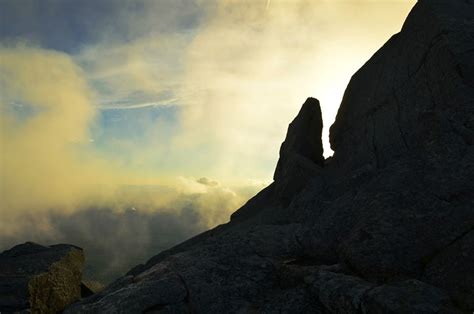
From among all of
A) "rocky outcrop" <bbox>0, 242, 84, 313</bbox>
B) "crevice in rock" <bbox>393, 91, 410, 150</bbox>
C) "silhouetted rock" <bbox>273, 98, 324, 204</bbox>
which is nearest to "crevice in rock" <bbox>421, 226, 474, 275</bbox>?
"crevice in rock" <bbox>393, 91, 410, 150</bbox>

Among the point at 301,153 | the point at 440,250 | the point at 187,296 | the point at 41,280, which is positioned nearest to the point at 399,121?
the point at 440,250

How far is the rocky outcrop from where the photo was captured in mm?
21547

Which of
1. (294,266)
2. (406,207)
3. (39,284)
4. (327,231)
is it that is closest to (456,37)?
(406,207)

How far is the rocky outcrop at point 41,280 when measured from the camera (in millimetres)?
21547

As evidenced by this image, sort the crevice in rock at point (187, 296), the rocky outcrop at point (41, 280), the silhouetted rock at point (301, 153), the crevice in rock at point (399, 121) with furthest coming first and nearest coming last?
the silhouetted rock at point (301, 153) → the crevice in rock at point (399, 121) → the rocky outcrop at point (41, 280) → the crevice in rock at point (187, 296)

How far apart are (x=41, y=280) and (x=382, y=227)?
62.9 ft

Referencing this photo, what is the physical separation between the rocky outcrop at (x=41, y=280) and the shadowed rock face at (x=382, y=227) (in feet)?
8.52

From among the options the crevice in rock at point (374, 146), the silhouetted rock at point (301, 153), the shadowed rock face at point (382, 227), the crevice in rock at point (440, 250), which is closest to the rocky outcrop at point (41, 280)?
the shadowed rock face at point (382, 227)

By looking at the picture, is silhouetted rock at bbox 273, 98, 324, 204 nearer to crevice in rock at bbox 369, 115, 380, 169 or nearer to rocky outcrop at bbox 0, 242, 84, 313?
crevice in rock at bbox 369, 115, 380, 169

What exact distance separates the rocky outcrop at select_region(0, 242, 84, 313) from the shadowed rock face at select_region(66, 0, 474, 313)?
2597 millimetres

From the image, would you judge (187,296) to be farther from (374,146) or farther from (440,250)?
(374,146)

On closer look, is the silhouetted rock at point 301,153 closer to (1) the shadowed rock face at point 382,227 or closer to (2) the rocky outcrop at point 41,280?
(1) the shadowed rock face at point 382,227

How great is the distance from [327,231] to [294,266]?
11.2ft

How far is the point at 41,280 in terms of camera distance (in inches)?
891
